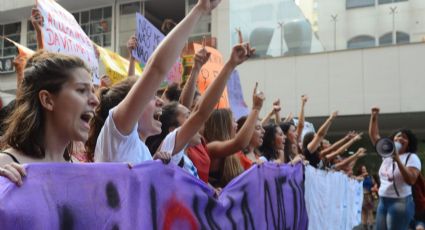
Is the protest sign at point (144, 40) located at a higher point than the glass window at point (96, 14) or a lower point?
lower

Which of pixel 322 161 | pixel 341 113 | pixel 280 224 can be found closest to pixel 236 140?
pixel 280 224

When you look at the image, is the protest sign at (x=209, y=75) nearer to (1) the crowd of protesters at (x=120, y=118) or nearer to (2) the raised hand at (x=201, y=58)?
(1) the crowd of protesters at (x=120, y=118)

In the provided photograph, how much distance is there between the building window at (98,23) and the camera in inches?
902

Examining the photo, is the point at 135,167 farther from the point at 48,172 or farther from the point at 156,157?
the point at 48,172

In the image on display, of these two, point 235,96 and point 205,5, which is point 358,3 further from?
point 205,5

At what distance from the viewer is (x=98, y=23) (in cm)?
2345

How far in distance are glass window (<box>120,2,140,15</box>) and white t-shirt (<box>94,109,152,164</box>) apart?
20.8 metres

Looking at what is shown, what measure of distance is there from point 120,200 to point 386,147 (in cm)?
464

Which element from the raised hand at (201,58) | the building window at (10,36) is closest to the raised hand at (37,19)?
the raised hand at (201,58)

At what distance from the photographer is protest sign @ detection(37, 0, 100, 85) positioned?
4166mm

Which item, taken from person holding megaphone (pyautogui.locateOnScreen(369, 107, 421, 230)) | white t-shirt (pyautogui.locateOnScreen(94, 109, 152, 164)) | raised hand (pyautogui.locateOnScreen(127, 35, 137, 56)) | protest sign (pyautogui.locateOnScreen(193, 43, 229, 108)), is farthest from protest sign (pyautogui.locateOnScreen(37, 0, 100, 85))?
person holding megaphone (pyautogui.locateOnScreen(369, 107, 421, 230))

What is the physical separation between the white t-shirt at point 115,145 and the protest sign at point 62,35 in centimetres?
174

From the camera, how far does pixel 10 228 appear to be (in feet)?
5.96

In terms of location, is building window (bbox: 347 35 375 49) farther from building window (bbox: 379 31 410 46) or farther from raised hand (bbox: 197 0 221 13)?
raised hand (bbox: 197 0 221 13)
